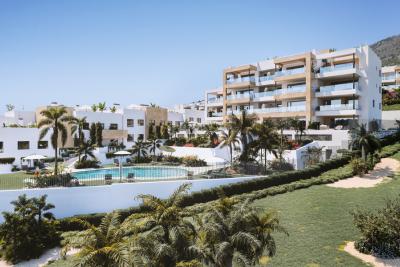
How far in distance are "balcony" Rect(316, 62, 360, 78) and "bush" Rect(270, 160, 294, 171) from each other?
65.0ft

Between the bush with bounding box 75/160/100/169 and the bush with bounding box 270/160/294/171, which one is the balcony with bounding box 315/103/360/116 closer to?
the bush with bounding box 270/160/294/171

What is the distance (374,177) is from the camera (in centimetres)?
3048

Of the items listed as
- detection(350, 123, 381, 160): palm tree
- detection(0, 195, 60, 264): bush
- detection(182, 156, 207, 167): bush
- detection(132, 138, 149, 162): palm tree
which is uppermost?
detection(350, 123, 381, 160): palm tree

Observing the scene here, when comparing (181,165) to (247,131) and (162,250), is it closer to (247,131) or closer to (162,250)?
(247,131)

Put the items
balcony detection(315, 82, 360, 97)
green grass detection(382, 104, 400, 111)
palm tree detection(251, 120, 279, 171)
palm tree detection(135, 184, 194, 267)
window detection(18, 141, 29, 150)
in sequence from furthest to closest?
green grass detection(382, 104, 400, 111) < balcony detection(315, 82, 360, 97) < window detection(18, 141, 29, 150) < palm tree detection(251, 120, 279, 171) < palm tree detection(135, 184, 194, 267)

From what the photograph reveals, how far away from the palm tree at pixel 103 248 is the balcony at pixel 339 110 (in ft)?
140

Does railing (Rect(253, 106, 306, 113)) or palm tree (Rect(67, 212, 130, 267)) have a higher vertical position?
railing (Rect(253, 106, 306, 113))

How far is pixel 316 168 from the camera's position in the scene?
33.4m

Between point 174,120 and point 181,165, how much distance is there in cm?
3490

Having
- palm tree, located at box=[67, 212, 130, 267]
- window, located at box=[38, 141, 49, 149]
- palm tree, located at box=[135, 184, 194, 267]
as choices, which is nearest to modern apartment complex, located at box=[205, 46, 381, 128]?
window, located at box=[38, 141, 49, 149]

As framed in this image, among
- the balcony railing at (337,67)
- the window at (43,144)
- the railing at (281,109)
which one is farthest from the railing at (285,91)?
the window at (43,144)

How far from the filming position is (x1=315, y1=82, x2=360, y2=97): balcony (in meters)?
46.0

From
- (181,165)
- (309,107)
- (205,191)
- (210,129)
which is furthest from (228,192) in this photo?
(309,107)

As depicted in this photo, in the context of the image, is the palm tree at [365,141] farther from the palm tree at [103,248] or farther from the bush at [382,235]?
the palm tree at [103,248]
